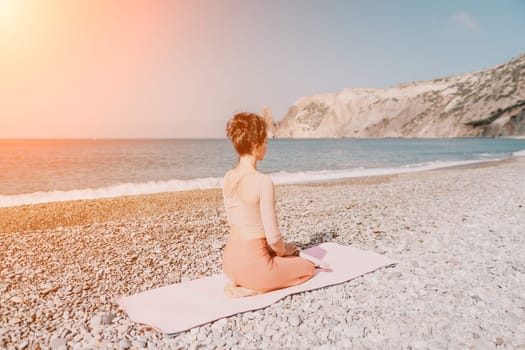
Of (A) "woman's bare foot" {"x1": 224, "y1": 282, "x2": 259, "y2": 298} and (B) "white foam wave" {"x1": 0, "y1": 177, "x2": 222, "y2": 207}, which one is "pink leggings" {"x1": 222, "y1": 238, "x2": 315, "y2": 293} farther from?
(B) "white foam wave" {"x1": 0, "y1": 177, "x2": 222, "y2": 207}

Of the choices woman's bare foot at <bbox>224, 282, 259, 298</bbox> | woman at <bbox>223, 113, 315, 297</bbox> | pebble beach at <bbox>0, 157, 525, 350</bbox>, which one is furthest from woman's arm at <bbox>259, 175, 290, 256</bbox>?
pebble beach at <bbox>0, 157, 525, 350</bbox>

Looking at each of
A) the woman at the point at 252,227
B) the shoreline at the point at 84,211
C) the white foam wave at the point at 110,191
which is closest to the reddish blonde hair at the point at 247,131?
the woman at the point at 252,227

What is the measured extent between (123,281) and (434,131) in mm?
121634

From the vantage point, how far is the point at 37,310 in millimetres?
4738

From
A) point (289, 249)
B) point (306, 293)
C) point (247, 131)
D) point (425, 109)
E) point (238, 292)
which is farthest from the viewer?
point (425, 109)

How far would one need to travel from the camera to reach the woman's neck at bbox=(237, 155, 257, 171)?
4.70 metres

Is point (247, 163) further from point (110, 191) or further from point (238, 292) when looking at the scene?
point (110, 191)

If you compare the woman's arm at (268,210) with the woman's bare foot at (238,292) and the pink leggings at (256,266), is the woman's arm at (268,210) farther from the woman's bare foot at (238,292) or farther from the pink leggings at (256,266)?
the woman's bare foot at (238,292)

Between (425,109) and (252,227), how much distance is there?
126m

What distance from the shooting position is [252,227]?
4852 mm

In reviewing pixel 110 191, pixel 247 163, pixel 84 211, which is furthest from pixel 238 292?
pixel 110 191

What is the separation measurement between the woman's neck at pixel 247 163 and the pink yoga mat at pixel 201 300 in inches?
66.9

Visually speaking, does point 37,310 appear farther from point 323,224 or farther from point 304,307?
point 323,224

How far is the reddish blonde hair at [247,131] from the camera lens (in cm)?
458
